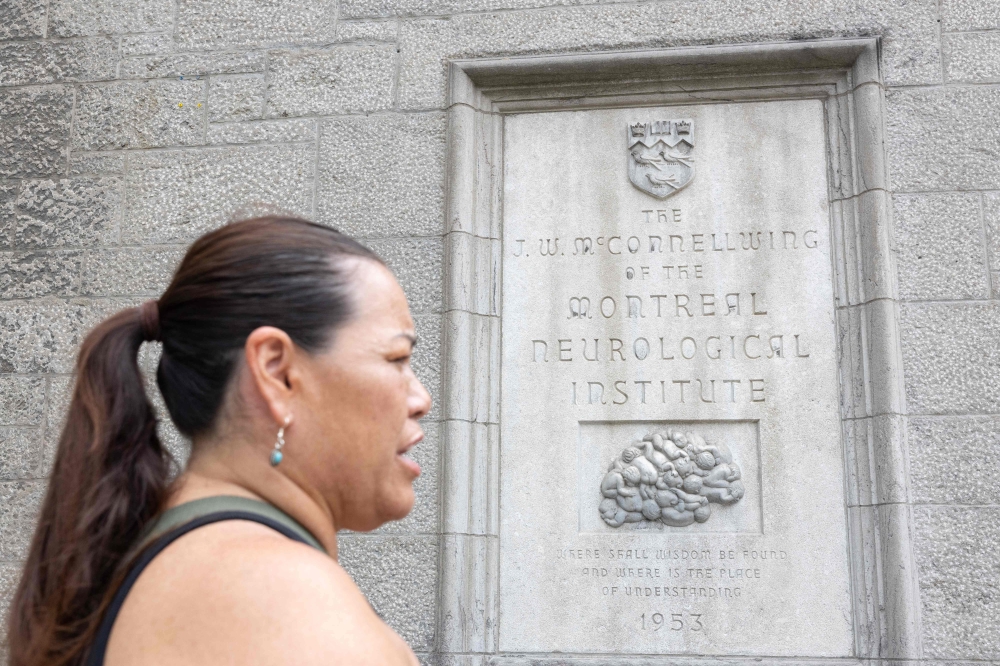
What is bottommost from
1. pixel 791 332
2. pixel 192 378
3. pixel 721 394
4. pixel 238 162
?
pixel 192 378

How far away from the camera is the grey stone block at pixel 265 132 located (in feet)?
14.4

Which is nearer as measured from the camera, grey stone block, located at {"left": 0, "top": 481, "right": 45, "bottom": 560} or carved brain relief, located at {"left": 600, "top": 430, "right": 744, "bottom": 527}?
carved brain relief, located at {"left": 600, "top": 430, "right": 744, "bottom": 527}

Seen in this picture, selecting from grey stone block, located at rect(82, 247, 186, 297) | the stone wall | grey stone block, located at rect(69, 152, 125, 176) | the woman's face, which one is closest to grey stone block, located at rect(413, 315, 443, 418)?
the stone wall

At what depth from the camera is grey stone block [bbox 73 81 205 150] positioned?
4.48m

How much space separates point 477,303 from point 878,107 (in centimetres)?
191

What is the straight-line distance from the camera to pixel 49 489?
1278 mm

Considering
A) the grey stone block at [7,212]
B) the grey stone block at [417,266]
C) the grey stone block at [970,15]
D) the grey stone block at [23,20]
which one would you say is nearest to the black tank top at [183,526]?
the grey stone block at [417,266]

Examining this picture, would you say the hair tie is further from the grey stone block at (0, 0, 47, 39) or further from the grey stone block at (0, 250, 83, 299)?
the grey stone block at (0, 0, 47, 39)

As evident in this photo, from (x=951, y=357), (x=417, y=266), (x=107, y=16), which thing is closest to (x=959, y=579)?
(x=951, y=357)

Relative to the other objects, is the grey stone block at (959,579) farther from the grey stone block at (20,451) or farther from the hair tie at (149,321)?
the grey stone block at (20,451)

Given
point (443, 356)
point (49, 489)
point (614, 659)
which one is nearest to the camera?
point (49, 489)

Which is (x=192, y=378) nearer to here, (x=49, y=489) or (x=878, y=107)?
(x=49, y=489)

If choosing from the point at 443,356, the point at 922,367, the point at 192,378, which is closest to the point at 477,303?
the point at 443,356

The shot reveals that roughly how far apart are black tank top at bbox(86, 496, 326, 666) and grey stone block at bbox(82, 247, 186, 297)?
3396 mm
